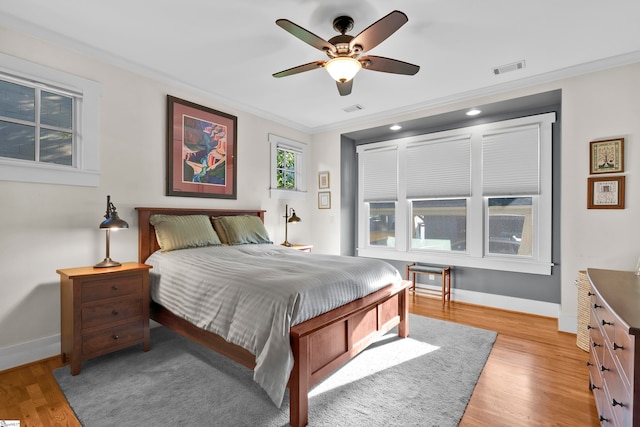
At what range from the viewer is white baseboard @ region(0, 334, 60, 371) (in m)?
2.38

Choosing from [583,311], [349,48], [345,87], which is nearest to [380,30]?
[349,48]

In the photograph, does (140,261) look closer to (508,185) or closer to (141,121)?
(141,121)

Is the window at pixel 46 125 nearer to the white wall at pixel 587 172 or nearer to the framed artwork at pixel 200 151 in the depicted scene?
the framed artwork at pixel 200 151

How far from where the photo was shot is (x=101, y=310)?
2.42m

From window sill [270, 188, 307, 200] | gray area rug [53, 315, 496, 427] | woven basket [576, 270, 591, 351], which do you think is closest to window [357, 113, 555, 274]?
woven basket [576, 270, 591, 351]

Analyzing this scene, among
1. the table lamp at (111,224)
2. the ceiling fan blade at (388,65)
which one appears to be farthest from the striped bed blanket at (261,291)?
the ceiling fan blade at (388,65)

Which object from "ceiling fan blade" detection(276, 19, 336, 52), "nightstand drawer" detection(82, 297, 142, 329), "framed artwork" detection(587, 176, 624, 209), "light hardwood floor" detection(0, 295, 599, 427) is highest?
"ceiling fan blade" detection(276, 19, 336, 52)

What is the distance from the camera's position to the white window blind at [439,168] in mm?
4289

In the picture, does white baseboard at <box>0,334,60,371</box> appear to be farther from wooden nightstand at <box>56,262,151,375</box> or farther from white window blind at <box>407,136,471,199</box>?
white window blind at <box>407,136,471,199</box>

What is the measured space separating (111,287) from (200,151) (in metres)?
1.89

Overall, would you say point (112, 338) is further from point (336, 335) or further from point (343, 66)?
point (343, 66)

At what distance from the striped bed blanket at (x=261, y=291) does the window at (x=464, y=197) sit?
6.49 feet

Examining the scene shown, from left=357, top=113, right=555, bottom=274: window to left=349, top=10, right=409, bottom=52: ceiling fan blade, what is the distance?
2.69 meters

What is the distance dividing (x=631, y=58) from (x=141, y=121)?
4.89 m
